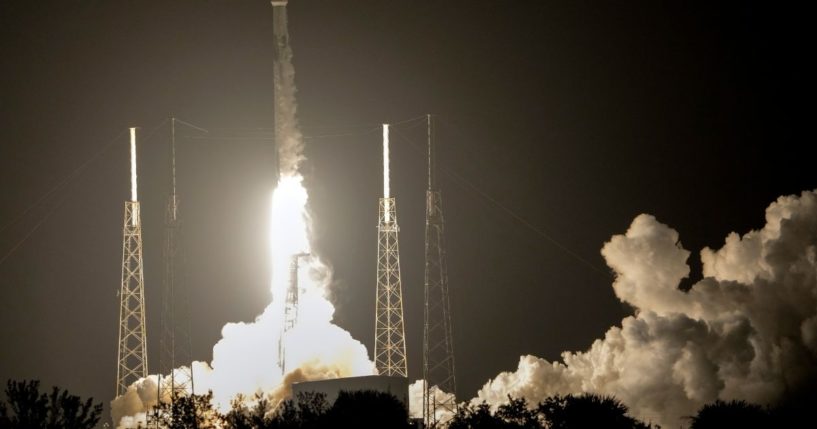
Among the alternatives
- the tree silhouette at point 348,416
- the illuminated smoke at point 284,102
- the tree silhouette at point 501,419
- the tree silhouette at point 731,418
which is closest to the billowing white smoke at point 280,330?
the illuminated smoke at point 284,102

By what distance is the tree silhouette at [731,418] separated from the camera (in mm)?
53969

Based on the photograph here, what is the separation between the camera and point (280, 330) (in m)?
83.9

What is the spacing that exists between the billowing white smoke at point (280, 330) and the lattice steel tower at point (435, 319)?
4778mm

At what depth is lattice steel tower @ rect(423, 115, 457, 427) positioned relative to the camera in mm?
69000

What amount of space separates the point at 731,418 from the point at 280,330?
3487 centimetres

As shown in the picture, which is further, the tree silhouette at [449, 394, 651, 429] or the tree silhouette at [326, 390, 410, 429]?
the tree silhouette at [449, 394, 651, 429]

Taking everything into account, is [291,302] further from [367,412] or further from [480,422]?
[367,412]

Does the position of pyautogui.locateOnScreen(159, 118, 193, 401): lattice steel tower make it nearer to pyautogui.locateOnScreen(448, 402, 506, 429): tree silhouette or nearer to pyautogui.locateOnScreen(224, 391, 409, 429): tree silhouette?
pyautogui.locateOnScreen(224, 391, 409, 429): tree silhouette

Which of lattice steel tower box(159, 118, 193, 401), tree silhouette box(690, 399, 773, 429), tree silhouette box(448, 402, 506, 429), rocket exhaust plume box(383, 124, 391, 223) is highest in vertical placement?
rocket exhaust plume box(383, 124, 391, 223)

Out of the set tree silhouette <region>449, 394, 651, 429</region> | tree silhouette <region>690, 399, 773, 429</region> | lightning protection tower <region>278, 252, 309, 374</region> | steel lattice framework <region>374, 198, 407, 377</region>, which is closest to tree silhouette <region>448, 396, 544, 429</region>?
tree silhouette <region>449, 394, 651, 429</region>

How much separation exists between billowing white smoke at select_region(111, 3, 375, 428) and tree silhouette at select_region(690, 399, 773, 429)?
28.7 meters

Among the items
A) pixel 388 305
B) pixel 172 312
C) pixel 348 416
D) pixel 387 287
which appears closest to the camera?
pixel 348 416

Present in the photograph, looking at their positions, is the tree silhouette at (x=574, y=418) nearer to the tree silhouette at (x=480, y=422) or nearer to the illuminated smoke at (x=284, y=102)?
the tree silhouette at (x=480, y=422)

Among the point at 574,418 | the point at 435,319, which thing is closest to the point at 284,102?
the point at 435,319
